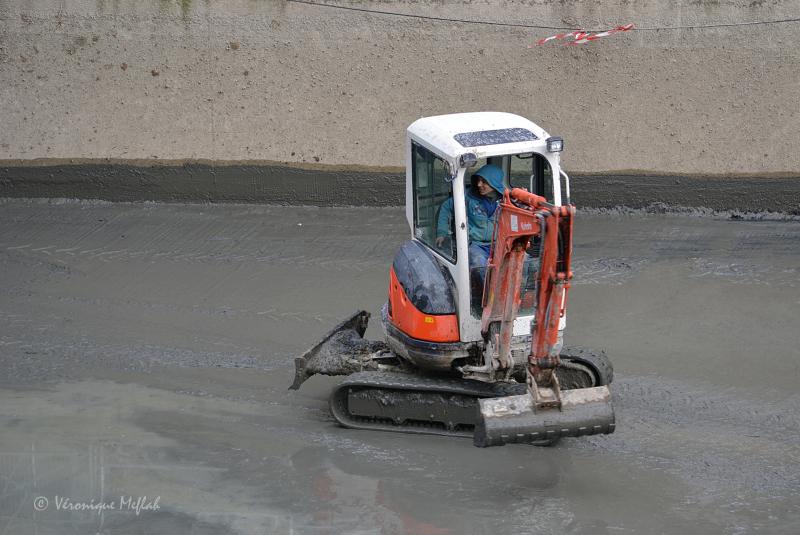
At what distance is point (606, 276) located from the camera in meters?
10.8

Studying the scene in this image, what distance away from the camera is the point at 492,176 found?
7367mm

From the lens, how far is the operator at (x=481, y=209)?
7.36 m

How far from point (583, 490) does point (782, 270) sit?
5037mm

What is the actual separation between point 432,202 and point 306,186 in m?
5.58

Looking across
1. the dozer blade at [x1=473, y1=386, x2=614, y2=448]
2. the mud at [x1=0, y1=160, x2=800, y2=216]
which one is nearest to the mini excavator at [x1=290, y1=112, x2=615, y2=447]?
the dozer blade at [x1=473, y1=386, x2=614, y2=448]

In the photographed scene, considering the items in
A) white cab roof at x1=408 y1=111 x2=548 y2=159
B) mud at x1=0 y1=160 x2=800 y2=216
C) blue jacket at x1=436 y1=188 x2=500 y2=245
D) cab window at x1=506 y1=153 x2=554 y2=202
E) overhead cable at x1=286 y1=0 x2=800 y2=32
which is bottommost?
mud at x1=0 y1=160 x2=800 y2=216

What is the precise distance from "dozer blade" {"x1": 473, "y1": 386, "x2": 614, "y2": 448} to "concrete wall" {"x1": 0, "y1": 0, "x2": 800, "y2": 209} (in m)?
6.35

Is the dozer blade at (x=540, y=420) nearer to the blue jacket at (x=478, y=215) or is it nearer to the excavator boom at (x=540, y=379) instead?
the excavator boom at (x=540, y=379)

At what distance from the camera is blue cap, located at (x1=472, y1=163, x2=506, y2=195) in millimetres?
7355

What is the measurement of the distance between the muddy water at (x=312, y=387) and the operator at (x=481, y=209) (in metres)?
1.32

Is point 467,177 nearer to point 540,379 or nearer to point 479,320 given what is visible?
point 479,320

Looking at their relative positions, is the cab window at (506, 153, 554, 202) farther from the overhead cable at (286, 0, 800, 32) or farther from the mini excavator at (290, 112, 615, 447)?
the overhead cable at (286, 0, 800, 32)

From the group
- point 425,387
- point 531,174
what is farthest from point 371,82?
point 425,387

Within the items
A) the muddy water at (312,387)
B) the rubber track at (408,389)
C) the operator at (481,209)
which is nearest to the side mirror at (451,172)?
the operator at (481,209)
